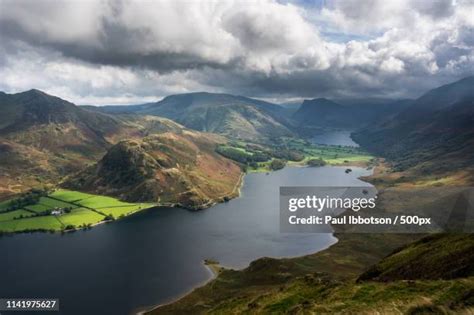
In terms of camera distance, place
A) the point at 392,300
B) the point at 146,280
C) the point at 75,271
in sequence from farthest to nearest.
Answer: the point at 75,271, the point at 146,280, the point at 392,300

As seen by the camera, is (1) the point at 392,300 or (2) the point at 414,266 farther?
(2) the point at 414,266

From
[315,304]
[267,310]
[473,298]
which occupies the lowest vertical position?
[267,310]

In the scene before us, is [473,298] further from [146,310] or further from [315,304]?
[146,310]

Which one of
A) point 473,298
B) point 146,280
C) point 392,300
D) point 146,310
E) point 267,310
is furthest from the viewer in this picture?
point 146,280

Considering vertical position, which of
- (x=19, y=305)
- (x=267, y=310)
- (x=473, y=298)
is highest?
(x=473, y=298)

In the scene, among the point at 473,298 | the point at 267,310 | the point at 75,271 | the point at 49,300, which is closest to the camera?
the point at 473,298

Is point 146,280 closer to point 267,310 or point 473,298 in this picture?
point 267,310

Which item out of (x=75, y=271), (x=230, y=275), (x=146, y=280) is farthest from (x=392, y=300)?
(x=75, y=271)

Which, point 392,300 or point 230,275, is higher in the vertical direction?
point 392,300

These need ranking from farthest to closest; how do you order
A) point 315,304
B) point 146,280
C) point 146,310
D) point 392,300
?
1. point 146,280
2. point 146,310
3. point 315,304
4. point 392,300

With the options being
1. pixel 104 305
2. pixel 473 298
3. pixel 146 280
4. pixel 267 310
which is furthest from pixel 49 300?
pixel 473 298
